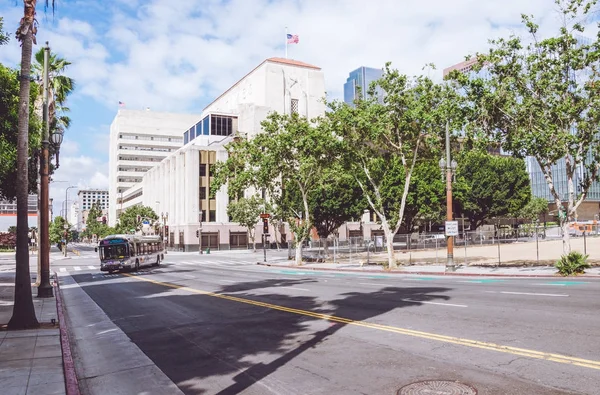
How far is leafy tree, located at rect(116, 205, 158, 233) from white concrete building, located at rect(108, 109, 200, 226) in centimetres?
3562

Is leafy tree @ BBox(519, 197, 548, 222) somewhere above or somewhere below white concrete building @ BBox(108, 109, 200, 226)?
below

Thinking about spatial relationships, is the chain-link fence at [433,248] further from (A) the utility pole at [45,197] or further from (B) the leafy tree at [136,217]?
(B) the leafy tree at [136,217]

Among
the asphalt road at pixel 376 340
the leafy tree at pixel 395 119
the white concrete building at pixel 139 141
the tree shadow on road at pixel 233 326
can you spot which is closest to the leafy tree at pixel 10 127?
the tree shadow on road at pixel 233 326

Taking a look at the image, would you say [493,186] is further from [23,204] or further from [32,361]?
[32,361]

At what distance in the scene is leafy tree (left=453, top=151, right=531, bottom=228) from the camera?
69688mm

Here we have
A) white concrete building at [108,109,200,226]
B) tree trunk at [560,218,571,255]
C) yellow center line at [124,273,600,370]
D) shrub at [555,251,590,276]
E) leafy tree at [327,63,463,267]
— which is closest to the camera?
yellow center line at [124,273,600,370]

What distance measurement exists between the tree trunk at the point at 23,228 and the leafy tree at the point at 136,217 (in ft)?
278

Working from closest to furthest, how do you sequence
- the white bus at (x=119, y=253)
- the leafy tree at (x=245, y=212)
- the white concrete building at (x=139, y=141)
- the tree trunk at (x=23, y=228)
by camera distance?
the tree trunk at (x=23, y=228)
the white bus at (x=119, y=253)
the leafy tree at (x=245, y=212)
the white concrete building at (x=139, y=141)

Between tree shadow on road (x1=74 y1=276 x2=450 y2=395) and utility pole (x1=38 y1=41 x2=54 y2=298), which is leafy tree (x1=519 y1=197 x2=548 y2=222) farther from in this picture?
utility pole (x1=38 y1=41 x2=54 y2=298)

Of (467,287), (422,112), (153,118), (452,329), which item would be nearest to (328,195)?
(422,112)

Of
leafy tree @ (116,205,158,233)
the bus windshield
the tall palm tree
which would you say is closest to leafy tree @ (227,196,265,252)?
leafy tree @ (116,205,158,233)

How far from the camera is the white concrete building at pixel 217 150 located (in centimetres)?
8412

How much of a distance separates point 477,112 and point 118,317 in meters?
19.8

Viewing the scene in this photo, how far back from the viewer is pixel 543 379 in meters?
6.61
